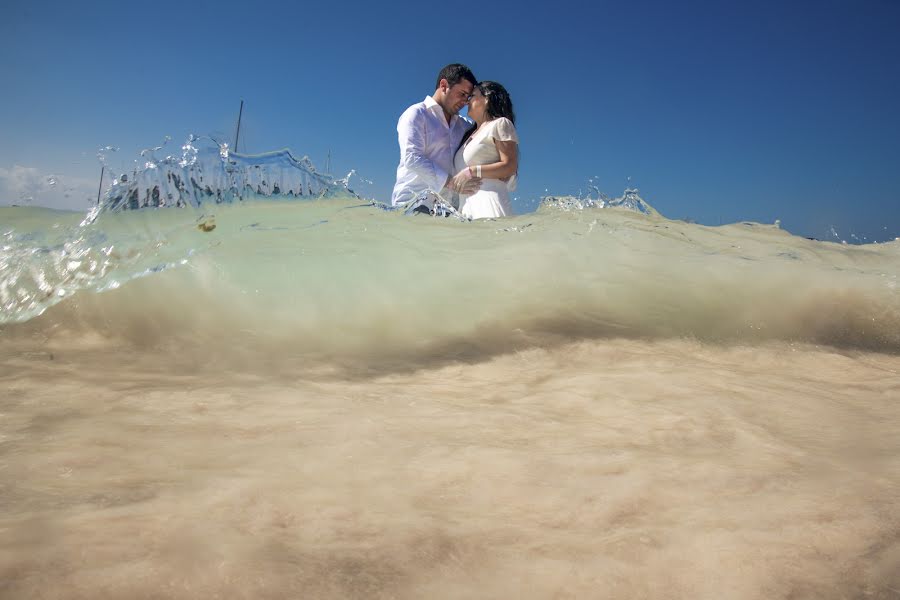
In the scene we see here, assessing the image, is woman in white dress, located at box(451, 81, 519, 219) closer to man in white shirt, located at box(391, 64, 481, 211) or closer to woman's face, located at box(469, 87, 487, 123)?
woman's face, located at box(469, 87, 487, 123)

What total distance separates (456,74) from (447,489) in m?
4.58

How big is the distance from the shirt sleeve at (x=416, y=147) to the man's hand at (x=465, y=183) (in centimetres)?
14

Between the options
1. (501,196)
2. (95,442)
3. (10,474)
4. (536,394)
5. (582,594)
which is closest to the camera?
(582,594)

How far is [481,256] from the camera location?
316 cm

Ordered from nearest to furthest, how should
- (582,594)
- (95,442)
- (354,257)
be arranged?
(582,594) → (95,442) → (354,257)

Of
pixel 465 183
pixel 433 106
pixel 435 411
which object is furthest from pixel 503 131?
pixel 435 411

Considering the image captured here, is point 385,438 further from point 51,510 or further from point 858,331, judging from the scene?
point 858,331

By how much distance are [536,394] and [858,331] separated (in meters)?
1.96

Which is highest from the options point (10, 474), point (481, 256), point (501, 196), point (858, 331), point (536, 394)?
point (501, 196)

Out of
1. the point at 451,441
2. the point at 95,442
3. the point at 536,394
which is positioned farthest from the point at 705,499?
the point at 95,442

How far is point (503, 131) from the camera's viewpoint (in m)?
4.52

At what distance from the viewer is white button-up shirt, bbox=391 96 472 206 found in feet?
15.8

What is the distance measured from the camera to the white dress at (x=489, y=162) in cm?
454

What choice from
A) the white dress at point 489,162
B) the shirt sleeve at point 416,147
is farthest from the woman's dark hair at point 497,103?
the shirt sleeve at point 416,147
